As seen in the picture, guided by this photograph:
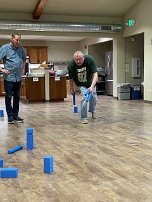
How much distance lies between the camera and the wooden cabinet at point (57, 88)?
980cm

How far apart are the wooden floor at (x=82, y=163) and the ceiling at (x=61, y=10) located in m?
5.30

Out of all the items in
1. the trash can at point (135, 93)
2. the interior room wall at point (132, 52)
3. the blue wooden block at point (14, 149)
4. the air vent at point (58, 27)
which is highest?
the air vent at point (58, 27)

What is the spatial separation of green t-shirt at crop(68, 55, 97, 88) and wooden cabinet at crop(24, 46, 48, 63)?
871cm

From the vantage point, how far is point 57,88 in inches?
388

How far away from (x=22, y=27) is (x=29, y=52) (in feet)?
13.6

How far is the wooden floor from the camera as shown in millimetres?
2270

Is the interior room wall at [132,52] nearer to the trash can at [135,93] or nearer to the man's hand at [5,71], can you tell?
the trash can at [135,93]

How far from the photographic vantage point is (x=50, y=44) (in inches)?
573

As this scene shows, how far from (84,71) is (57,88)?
14.6ft

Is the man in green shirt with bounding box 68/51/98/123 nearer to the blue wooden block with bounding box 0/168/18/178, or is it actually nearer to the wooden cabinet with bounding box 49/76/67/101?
the blue wooden block with bounding box 0/168/18/178

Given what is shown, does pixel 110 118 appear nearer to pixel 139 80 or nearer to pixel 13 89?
pixel 13 89

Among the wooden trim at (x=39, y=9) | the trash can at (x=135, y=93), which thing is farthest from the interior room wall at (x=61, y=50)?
the trash can at (x=135, y=93)

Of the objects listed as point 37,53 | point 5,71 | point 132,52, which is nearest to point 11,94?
point 5,71

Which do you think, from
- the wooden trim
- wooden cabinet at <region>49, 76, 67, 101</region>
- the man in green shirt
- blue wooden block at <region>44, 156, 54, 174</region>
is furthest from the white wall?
blue wooden block at <region>44, 156, 54, 174</region>
